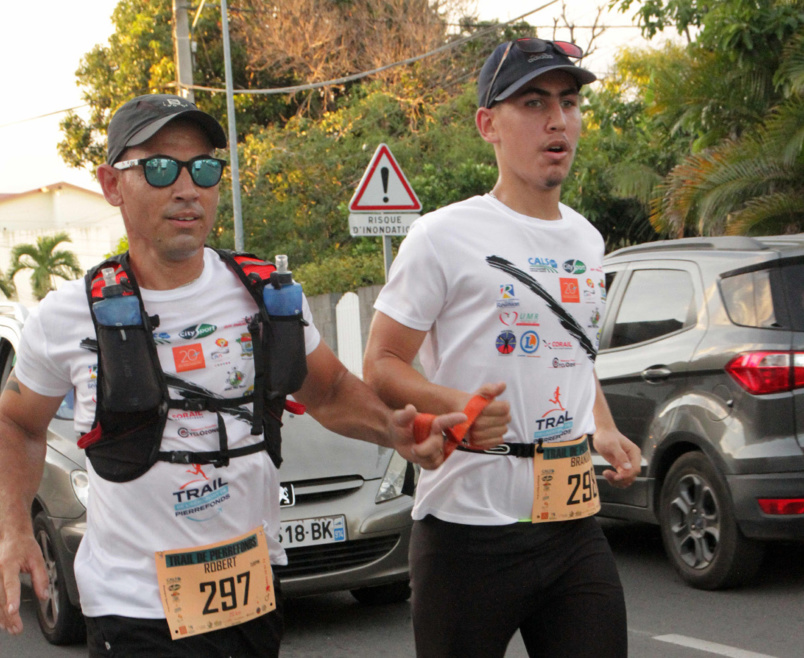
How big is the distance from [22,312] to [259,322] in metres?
4.41

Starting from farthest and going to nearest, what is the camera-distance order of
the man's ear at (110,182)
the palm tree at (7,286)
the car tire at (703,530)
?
the palm tree at (7,286) → the car tire at (703,530) → the man's ear at (110,182)

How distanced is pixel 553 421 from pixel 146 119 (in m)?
1.23

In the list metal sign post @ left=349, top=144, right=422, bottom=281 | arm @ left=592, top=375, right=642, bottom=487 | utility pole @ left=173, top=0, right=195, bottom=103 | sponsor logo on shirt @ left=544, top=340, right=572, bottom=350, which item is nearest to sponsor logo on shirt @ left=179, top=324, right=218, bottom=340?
sponsor logo on shirt @ left=544, top=340, right=572, bottom=350

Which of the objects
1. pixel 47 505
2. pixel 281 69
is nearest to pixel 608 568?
pixel 47 505

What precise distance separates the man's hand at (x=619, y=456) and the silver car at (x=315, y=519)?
2697 millimetres

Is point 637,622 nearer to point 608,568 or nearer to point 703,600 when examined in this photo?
point 703,600

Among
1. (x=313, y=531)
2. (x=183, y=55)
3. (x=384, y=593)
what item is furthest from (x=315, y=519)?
(x=183, y=55)

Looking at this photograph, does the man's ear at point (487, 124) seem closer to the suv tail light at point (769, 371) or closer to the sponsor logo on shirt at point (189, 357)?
the sponsor logo on shirt at point (189, 357)

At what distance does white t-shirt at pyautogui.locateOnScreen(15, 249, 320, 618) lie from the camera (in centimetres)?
246

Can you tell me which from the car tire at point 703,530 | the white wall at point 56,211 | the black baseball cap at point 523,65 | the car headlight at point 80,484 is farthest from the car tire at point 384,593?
the white wall at point 56,211

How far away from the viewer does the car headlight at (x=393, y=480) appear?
19.3 feet

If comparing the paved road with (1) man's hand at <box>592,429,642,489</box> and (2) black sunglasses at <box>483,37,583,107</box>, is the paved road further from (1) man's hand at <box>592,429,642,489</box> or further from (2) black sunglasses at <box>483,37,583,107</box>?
(2) black sunglasses at <box>483,37,583,107</box>

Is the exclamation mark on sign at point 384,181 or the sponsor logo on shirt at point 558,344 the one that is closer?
the sponsor logo on shirt at point 558,344

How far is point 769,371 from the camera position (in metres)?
5.57
